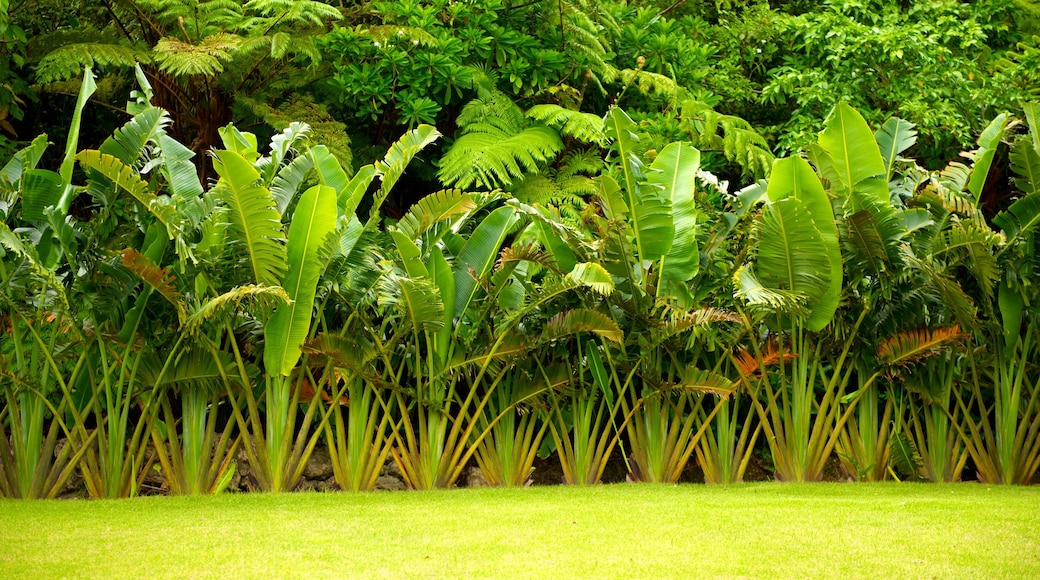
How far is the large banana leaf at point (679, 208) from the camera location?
7.38 m

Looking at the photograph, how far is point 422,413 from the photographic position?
723cm

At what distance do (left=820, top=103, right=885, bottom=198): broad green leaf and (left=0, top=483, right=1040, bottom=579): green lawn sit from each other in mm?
2558

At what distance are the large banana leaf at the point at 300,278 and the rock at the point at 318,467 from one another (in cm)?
154

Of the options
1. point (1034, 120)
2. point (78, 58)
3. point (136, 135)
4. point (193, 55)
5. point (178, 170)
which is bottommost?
point (178, 170)

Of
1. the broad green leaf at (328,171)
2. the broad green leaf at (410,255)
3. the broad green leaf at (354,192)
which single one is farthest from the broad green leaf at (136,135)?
the broad green leaf at (410,255)

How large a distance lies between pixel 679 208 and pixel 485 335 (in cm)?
184

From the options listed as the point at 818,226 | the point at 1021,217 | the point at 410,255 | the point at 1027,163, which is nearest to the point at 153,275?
the point at 410,255

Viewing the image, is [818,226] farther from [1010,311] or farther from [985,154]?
[1010,311]

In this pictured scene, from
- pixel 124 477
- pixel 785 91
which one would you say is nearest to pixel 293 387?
pixel 124 477

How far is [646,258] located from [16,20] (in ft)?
24.1

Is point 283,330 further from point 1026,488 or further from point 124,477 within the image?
point 1026,488

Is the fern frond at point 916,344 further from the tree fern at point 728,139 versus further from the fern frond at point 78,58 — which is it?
the fern frond at point 78,58

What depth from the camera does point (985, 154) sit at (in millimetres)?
7688

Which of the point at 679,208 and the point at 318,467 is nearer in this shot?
the point at 679,208
